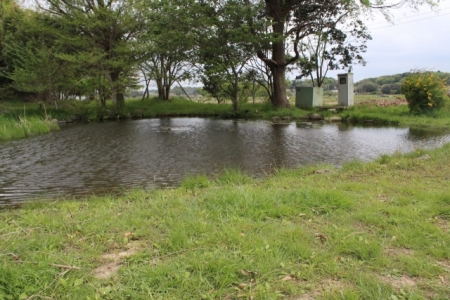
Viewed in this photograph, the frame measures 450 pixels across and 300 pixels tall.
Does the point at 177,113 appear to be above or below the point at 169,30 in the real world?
below

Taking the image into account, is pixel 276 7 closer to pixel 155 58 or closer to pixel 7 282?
pixel 155 58

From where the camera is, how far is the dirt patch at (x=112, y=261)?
2450 millimetres

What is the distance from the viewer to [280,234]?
304cm

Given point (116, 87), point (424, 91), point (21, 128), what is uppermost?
point (116, 87)

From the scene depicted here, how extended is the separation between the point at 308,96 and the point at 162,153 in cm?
1511

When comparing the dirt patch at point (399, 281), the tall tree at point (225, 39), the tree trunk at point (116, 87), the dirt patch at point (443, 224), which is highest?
the tall tree at point (225, 39)

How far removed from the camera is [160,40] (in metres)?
18.9

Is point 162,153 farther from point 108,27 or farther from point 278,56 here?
point 108,27

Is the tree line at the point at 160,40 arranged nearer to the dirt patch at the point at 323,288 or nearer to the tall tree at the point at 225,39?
the tall tree at the point at 225,39

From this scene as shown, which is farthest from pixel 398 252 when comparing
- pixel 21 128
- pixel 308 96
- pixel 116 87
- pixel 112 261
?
pixel 116 87

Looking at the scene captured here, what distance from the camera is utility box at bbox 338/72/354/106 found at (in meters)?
20.3

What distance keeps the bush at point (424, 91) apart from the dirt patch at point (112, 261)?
51.4ft

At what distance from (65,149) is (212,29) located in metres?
11.2

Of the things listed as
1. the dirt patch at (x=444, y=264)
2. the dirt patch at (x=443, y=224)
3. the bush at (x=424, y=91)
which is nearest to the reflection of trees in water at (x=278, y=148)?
the dirt patch at (x=443, y=224)
